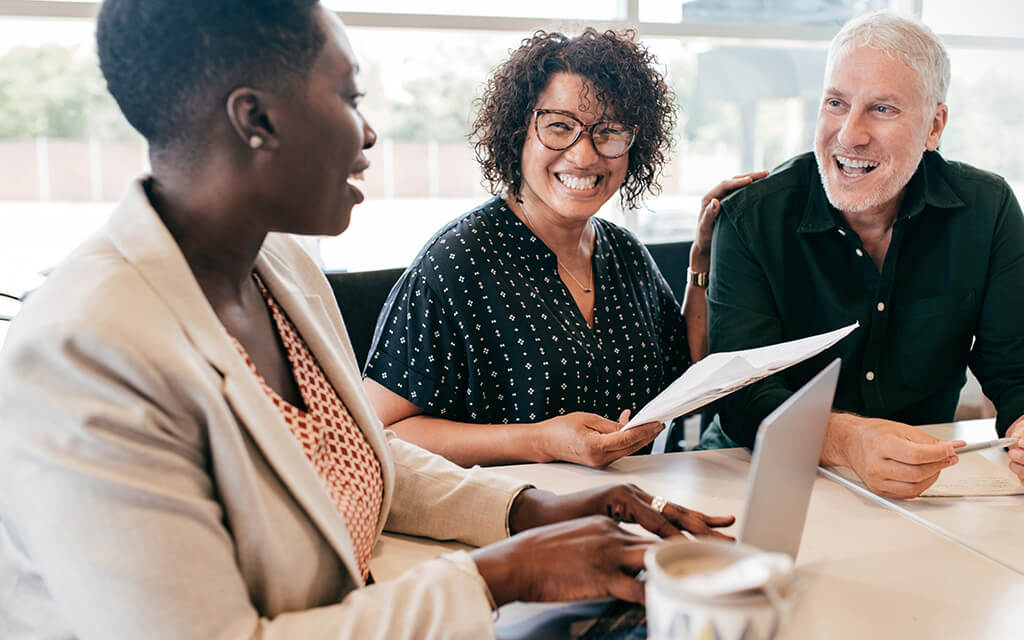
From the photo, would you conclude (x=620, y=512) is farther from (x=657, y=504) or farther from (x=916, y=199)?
(x=916, y=199)

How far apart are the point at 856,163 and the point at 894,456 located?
709mm

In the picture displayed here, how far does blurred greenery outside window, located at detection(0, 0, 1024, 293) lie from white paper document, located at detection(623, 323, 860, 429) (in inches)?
40.1

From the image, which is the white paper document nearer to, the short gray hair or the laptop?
the laptop

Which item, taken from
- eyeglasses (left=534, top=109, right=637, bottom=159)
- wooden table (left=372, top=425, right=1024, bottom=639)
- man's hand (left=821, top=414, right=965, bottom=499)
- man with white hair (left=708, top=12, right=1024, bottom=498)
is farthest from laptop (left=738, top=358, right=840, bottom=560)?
eyeglasses (left=534, top=109, right=637, bottom=159)

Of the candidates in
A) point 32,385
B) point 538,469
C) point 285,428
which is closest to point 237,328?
point 285,428

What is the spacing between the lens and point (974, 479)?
1.42 meters

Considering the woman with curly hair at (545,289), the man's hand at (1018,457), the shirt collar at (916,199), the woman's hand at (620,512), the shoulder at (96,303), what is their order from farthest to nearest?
the shirt collar at (916,199) < the woman with curly hair at (545,289) < the man's hand at (1018,457) < the woman's hand at (620,512) < the shoulder at (96,303)

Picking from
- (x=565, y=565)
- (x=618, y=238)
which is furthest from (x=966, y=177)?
(x=565, y=565)

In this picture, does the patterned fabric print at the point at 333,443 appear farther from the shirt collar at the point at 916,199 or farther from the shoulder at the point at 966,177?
the shoulder at the point at 966,177

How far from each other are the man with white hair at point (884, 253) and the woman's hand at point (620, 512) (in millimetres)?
558

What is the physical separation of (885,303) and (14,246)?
250 cm

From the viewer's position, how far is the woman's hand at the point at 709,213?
1939mm

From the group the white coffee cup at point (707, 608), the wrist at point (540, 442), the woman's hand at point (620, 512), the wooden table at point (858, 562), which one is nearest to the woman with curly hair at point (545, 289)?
the wrist at point (540, 442)

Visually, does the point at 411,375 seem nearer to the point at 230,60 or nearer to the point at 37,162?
the point at 230,60
